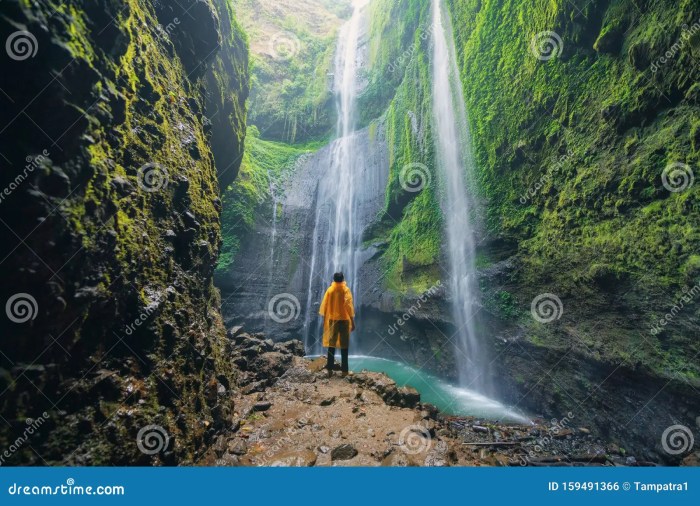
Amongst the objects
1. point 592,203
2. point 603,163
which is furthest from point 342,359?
point 603,163

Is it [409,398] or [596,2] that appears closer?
[409,398]

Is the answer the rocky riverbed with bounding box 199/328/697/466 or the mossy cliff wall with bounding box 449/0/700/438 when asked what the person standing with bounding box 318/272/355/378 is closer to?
the rocky riverbed with bounding box 199/328/697/466

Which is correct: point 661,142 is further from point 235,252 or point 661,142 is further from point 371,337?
point 235,252

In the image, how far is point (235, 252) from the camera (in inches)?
623

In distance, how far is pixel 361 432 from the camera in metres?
4.46

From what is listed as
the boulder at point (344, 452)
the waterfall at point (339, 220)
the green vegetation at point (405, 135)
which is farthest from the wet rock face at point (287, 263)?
the boulder at point (344, 452)

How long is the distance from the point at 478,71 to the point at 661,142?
22.3 ft

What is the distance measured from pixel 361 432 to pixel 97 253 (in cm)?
386

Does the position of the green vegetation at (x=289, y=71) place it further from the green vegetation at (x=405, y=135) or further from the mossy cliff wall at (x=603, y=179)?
the mossy cliff wall at (x=603, y=179)

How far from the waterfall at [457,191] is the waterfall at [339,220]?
577 centimetres

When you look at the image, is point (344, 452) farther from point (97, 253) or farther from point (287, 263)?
point (287, 263)

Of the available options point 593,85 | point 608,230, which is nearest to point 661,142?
point 608,230

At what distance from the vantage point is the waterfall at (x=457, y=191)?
9609mm

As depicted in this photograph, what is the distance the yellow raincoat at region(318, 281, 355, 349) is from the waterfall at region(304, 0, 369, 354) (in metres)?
8.59
